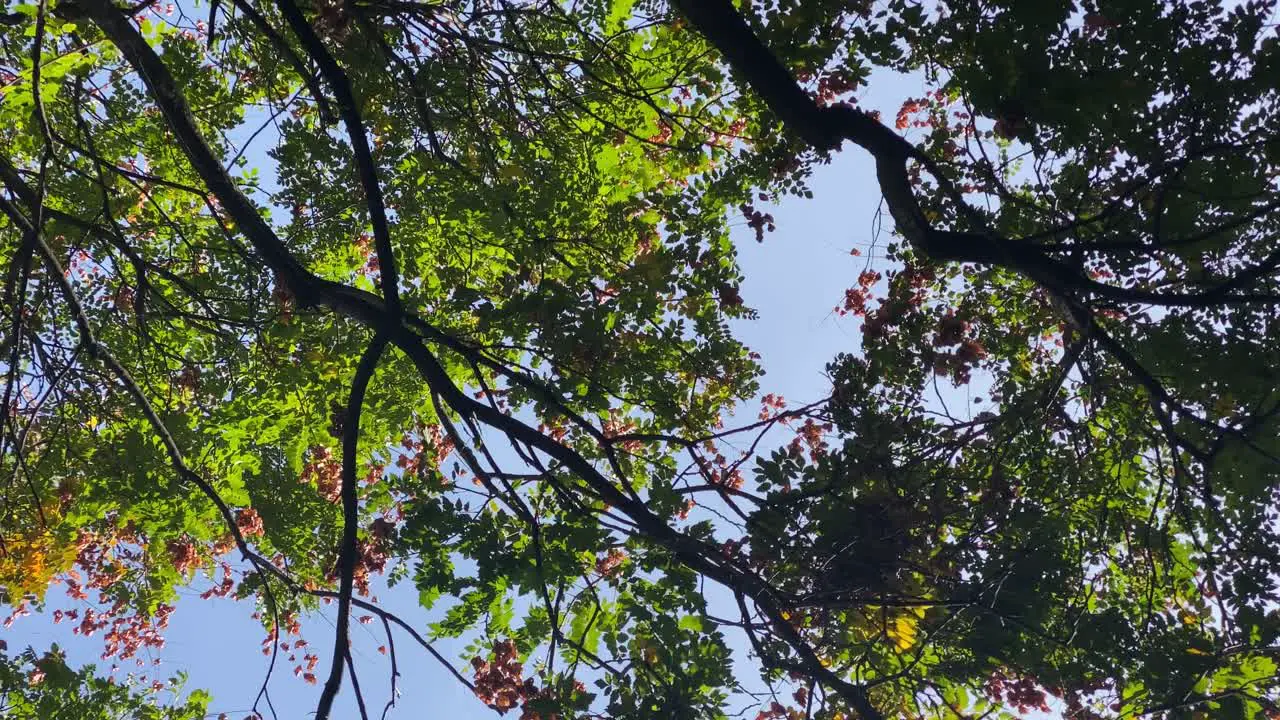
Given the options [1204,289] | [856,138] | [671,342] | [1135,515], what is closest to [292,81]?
[671,342]

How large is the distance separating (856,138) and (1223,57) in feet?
5.81

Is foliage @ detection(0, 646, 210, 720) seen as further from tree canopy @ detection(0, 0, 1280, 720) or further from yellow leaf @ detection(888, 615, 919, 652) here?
yellow leaf @ detection(888, 615, 919, 652)

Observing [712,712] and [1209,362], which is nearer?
[712,712]

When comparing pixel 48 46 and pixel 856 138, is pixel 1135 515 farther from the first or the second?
pixel 48 46

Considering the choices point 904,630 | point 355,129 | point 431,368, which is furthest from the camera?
point 904,630

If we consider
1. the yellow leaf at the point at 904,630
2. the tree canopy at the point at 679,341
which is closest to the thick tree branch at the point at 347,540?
the tree canopy at the point at 679,341

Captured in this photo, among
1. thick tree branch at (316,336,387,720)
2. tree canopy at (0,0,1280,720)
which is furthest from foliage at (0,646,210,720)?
thick tree branch at (316,336,387,720)

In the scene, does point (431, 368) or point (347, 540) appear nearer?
point (347, 540)

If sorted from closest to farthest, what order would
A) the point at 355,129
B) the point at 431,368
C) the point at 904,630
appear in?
the point at 355,129 < the point at 431,368 < the point at 904,630

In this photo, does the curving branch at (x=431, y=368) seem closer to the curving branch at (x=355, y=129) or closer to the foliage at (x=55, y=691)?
the curving branch at (x=355, y=129)

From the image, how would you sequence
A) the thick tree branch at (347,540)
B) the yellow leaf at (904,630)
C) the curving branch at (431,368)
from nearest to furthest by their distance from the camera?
1. the thick tree branch at (347,540)
2. the curving branch at (431,368)
3. the yellow leaf at (904,630)

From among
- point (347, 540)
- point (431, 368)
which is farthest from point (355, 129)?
point (347, 540)

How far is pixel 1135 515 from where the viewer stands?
5105 mm

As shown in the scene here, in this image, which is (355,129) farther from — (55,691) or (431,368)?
(55,691)
